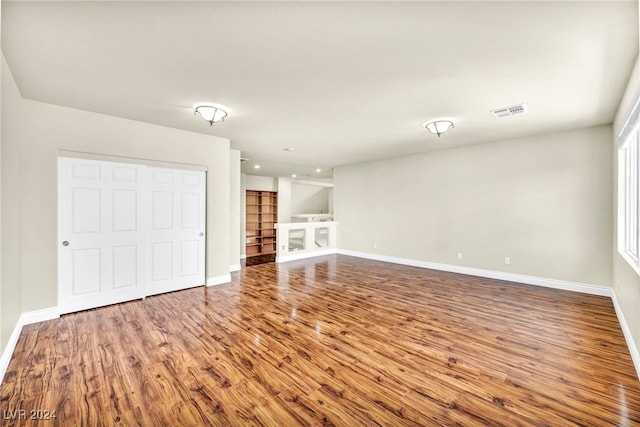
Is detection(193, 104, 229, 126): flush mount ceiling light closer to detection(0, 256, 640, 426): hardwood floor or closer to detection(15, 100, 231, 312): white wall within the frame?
detection(15, 100, 231, 312): white wall

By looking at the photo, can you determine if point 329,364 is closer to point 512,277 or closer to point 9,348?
point 9,348

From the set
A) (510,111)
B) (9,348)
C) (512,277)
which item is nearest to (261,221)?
(9,348)

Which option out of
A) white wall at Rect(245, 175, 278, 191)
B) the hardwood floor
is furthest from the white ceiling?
white wall at Rect(245, 175, 278, 191)

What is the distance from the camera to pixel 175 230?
4.41 m

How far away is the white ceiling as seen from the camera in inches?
70.8

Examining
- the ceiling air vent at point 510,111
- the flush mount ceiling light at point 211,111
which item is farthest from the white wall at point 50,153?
the ceiling air vent at point 510,111

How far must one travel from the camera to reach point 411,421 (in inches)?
66.2

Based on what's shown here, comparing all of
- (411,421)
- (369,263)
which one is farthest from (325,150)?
(411,421)

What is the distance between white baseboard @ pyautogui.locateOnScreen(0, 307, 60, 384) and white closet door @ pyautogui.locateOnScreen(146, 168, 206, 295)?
1061 millimetres

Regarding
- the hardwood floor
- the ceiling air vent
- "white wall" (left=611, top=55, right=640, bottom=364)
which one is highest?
the ceiling air vent

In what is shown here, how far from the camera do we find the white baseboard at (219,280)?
15.6ft

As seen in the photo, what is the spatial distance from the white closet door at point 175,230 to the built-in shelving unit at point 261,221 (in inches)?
169

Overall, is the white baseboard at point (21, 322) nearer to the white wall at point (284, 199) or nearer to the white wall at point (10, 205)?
the white wall at point (10, 205)

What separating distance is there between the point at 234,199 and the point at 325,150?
2.30 meters
